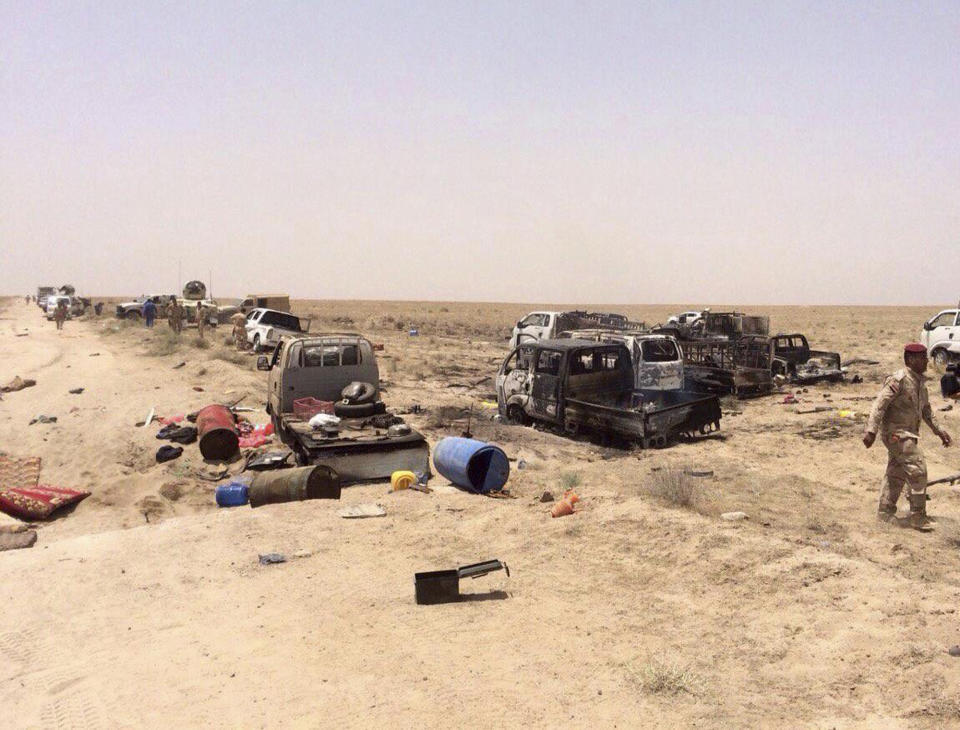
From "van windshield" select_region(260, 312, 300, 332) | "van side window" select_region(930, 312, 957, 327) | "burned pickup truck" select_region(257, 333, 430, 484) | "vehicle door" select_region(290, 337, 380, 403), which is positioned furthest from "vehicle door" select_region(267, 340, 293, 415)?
"van side window" select_region(930, 312, 957, 327)

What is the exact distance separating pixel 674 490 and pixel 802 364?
14731 mm

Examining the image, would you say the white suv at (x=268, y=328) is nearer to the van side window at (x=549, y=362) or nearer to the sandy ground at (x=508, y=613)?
the van side window at (x=549, y=362)

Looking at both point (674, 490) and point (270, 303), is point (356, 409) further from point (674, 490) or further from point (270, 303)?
point (270, 303)

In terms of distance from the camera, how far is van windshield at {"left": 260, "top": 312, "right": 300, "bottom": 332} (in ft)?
86.5

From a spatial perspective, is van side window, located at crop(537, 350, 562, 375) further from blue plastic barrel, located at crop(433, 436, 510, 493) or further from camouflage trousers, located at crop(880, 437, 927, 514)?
camouflage trousers, located at crop(880, 437, 927, 514)

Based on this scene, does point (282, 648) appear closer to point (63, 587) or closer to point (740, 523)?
point (63, 587)

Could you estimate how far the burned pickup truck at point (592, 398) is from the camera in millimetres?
12578

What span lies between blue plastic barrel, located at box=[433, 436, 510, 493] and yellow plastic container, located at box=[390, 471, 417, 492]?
466 mm

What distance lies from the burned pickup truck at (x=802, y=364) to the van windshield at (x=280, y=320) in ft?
52.3

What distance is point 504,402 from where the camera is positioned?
14.6m

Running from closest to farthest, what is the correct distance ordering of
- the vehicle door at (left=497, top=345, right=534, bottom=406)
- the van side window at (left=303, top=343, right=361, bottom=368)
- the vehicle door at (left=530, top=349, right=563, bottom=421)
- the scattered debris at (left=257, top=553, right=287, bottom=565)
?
1. the scattered debris at (left=257, top=553, right=287, bottom=565)
2. the van side window at (left=303, top=343, right=361, bottom=368)
3. the vehicle door at (left=530, top=349, right=563, bottom=421)
4. the vehicle door at (left=497, top=345, right=534, bottom=406)

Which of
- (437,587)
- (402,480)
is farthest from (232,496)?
(437,587)

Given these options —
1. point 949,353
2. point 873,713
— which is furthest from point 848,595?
point 949,353

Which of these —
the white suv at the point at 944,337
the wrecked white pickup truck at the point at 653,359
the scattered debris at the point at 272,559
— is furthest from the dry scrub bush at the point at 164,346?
the white suv at the point at 944,337
